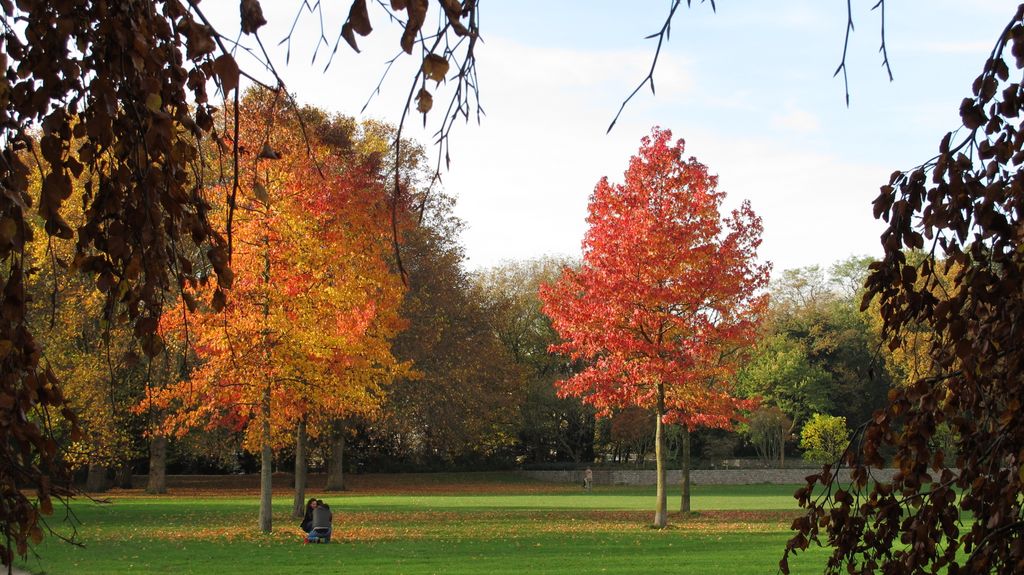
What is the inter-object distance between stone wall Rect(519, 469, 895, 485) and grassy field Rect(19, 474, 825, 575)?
17128 mm

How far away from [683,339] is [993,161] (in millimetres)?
18664

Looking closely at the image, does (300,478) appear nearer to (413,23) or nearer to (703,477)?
(413,23)

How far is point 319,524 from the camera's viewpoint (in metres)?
17.8

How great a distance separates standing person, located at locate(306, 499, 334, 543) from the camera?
58.3 ft

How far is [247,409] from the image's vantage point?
19.5 m

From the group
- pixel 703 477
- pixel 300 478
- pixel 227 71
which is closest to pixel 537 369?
pixel 703 477

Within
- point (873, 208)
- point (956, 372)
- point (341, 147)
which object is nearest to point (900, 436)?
point (956, 372)

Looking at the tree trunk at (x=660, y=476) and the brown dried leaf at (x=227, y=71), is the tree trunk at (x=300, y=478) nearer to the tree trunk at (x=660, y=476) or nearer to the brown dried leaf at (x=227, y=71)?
the tree trunk at (x=660, y=476)

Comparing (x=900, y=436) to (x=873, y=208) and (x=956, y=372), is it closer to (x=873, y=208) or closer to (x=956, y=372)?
(x=956, y=372)

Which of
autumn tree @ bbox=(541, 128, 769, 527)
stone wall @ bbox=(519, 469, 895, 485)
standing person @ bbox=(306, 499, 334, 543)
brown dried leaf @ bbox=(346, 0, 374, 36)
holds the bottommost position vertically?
stone wall @ bbox=(519, 469, 895, 485)

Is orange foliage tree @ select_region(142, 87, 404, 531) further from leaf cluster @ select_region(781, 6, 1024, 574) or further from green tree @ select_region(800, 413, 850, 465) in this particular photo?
green tree @ select_region(800, 413, 850, 465)

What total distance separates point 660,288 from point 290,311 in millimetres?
7254

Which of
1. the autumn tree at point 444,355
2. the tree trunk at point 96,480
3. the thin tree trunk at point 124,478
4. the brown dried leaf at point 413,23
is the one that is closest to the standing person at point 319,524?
the brown dried leaf at point 413,23

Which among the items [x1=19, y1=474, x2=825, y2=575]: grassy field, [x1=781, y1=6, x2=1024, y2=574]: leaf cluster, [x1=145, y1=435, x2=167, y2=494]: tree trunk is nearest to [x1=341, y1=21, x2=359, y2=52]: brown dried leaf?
[x1=781, y1=6, x2=1024, y2=574]: leaf cluster
